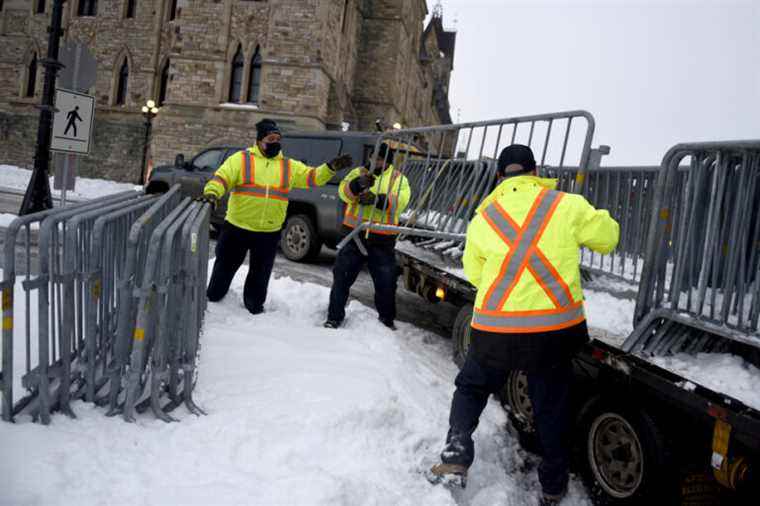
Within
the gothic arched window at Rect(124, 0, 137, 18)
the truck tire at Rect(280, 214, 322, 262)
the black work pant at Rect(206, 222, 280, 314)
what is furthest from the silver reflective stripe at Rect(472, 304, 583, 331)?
the gothic arched window at Rect(124, 0, 137, 18)

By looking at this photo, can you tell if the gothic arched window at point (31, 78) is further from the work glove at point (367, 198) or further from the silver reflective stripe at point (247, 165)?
the work glove at point (367, 198)

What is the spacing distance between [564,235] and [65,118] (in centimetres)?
688

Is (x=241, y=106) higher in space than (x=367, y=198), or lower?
higher

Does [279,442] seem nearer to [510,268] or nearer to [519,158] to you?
[510,268]

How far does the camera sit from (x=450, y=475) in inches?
117

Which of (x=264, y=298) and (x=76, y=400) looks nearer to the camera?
(x=76, y=400)

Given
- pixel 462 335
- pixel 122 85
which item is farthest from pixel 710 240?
pixel 122 85

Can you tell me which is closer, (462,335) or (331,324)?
(462,335)

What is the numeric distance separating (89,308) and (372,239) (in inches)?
116

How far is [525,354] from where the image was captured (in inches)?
113

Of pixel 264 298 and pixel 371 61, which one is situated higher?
pixel 371 61

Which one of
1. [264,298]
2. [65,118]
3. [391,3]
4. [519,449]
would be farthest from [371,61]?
[519,449]

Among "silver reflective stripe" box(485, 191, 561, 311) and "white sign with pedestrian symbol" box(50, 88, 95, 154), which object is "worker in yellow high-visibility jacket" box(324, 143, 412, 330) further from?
"white sign with pedestrian symbol" box(50, 88, 95, 154)

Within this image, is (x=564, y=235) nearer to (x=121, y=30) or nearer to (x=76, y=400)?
(x=76, y=400)
